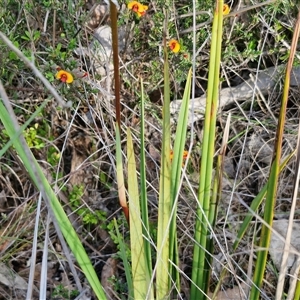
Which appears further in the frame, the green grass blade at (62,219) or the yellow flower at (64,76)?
the yellow flower at (64,76)

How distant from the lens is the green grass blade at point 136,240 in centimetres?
83

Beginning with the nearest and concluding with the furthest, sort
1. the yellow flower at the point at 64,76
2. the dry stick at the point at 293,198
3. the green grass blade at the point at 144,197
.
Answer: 1. the dry stick at the point at 293,198
2. the green grass blade at the point at 144,197
3. the yellow flower at the point at 64,76

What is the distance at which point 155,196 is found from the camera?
1.26m

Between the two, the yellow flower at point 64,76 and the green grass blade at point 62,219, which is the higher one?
the yellow flower at point 64,76

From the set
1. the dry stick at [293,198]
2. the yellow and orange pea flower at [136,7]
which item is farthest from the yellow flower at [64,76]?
the dry stick at [293,198]

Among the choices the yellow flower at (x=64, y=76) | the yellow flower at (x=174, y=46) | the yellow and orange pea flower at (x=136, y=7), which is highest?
the yellow and orange pea flower at (x=136, y=7)

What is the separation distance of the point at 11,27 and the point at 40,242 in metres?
0.64

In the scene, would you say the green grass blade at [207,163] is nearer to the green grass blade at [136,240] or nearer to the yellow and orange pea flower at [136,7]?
the green grass blade at [136,240]

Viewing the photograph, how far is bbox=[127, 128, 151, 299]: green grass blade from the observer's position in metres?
0.83

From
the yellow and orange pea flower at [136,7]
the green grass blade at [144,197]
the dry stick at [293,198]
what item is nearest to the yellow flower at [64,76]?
the yellow and orange pea flower at [136,7]

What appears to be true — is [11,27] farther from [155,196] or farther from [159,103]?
[155,196]

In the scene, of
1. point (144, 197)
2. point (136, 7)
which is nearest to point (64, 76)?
point (136, 7)

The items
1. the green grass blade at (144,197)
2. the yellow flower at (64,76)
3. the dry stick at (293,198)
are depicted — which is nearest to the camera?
the dry stick at (293,198)

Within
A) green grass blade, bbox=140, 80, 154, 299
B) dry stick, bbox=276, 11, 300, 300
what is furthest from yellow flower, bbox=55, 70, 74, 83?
dry stick, bbox=276, 11, 300, 300
